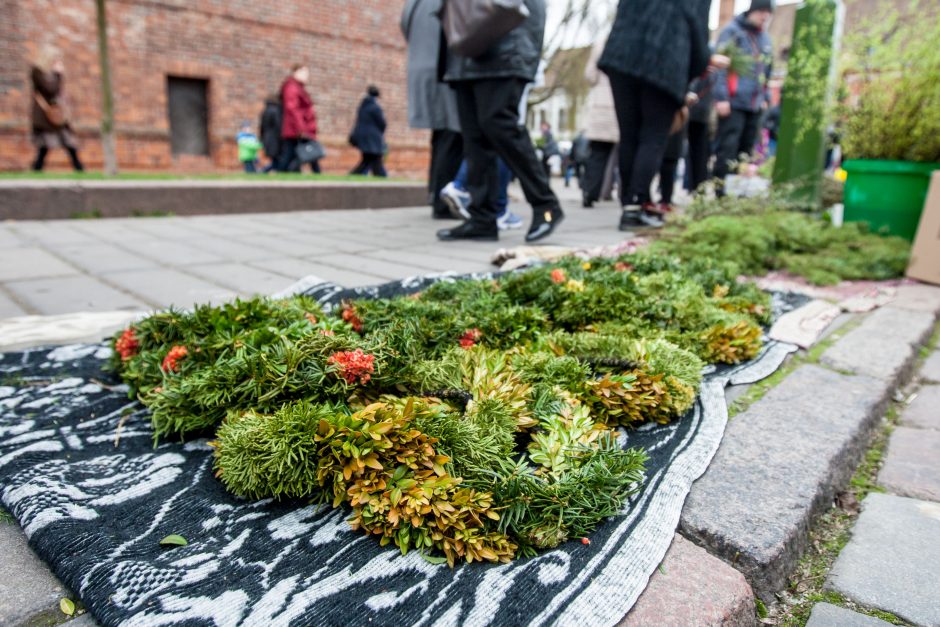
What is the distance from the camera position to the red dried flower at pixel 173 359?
1.69 meters

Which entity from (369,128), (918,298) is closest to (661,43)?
(918,298)

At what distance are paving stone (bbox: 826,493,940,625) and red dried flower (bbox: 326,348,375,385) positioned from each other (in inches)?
39.1

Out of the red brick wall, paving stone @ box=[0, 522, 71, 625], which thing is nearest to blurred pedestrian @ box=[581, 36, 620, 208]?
paving stone @ box=[0, 522, 71, 625]

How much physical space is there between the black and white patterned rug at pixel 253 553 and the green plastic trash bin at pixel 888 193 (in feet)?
12.8

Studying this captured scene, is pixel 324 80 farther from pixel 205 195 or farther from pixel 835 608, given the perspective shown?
pixel 835 608

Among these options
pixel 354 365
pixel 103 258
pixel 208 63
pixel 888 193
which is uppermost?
pixel 208 63

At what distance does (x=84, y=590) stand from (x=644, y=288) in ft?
6.38

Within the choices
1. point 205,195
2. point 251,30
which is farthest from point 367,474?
point 251,30

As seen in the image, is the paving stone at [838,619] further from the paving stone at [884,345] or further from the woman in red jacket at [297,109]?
the woman in red jacket at [297,109]

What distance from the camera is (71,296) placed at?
300 cm

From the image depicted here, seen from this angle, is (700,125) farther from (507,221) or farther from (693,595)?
(693,595)

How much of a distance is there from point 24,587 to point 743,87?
7049 millimetres

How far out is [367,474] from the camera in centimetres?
121

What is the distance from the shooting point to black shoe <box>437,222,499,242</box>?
480 centimetres
